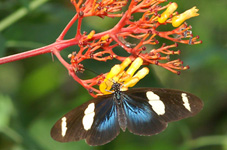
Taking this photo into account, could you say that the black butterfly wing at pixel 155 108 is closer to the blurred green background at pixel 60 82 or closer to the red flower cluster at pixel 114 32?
the red flower cluster at pixel 114 32

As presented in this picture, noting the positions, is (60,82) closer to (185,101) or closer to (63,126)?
(63,126)

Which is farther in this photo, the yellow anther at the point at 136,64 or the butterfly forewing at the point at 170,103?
the butterfly forewing at the point at 170,103

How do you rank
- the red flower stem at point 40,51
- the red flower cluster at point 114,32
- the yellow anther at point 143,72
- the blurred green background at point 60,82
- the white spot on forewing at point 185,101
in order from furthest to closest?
the blurred green background at point 60,82 → the white spot on forewing at point 185,101 → the yellow anther at point 143,72 → the red flower cluster at point 114,32 → the red flower stem at point 40,51

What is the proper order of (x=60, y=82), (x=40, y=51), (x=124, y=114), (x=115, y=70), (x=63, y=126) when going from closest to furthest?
(x=40, y=51), (x=115, y=70), (x=63, y=126), (x=124, y=114), (x=60, y=82)

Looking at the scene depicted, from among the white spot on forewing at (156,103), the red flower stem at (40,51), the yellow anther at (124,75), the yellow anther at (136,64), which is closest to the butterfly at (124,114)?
the white spot on forewing at (156,103)

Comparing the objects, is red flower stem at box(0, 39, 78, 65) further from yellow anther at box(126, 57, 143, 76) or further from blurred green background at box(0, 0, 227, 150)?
blurred green background at box(0, 0, 227, 150)

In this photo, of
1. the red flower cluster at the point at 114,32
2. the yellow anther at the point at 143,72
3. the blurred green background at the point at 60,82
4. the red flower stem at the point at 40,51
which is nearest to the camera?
the red flower stem at the point at 40,51

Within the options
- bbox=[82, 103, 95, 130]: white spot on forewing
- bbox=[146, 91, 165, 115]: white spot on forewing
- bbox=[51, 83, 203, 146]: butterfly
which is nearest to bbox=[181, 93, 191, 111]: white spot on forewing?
bbox=[51, 83, 203, 146]: butterfly

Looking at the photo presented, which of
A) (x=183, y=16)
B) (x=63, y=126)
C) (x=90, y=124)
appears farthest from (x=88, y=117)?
(x=183, y=16)
